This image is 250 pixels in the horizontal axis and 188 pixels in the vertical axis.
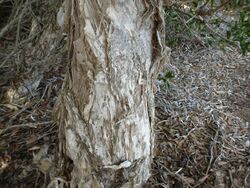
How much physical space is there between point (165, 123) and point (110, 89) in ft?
2.00

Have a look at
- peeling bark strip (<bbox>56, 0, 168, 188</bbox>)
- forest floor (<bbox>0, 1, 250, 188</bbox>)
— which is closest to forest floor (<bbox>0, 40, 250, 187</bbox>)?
forest floor (<bbox>0, 1, 250, 188</bbox>)

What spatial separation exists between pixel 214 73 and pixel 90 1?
1372 millimetres

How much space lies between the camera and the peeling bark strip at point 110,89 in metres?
0.95

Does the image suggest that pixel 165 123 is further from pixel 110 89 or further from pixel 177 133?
pixel 110 89

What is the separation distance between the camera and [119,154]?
1.09 metres

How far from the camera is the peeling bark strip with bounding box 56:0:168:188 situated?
95 centimetres

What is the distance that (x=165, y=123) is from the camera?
156 centimetres

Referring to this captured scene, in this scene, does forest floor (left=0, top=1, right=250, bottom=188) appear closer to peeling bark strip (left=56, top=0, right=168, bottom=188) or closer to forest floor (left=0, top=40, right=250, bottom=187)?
forest floor (left=0, top=40, right=250, bottom=187)

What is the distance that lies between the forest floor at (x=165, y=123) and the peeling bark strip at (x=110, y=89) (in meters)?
0.22

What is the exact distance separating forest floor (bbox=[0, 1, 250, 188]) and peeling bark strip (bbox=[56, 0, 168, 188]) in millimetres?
216

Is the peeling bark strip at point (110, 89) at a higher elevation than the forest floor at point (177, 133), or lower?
higher

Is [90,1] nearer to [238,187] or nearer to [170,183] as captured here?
[170,183]

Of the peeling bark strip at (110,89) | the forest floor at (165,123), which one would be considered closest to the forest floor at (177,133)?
the forest floor at (165,123)

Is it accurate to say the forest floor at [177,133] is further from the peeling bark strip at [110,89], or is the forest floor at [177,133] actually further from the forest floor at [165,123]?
the peeling bark strip at [110,89]
